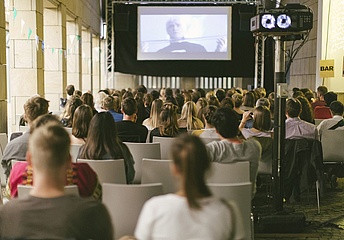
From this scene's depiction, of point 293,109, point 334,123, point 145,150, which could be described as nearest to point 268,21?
point 293,109

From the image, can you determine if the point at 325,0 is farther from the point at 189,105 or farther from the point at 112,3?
the point at 189,105

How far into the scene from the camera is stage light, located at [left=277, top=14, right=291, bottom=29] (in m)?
5.52

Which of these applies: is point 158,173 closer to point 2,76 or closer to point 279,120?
point 279,120

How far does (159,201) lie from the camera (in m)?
2.50

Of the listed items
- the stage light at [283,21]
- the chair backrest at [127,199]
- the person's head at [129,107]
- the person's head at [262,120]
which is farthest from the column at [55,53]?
the chair backrest at [127,199]

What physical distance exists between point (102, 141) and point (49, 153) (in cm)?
216

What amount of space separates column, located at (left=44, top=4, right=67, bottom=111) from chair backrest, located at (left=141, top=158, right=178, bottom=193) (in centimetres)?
946

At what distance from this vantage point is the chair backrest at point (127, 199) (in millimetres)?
3684

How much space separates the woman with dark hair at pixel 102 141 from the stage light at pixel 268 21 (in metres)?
1.91

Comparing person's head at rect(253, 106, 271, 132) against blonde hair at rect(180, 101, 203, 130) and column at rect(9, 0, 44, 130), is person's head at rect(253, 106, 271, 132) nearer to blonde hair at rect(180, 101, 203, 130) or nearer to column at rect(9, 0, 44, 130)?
blonde hair at rect(180, 101, 203, 130)

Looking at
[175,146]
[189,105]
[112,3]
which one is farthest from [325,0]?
[175,146]

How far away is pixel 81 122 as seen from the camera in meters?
5.29

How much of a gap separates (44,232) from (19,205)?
0.52ft

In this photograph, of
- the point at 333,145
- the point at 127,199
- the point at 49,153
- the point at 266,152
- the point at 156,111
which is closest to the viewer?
the point at 49,153
